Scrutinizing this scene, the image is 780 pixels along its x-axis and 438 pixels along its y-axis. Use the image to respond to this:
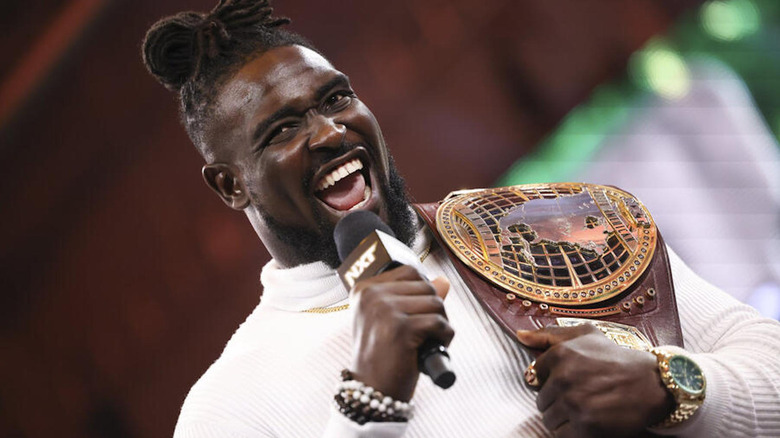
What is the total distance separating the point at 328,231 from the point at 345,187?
4.5 inches

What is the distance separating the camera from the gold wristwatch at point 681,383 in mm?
1336

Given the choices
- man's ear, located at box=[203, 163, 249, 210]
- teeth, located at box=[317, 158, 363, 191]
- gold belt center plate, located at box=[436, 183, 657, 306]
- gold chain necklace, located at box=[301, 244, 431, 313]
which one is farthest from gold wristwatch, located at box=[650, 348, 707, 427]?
man's ear, located at box=[203, 163, 249, 210]

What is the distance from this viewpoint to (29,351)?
2.55m

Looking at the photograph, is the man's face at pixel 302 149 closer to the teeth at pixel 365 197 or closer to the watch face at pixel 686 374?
the teeth at pixel 365 197

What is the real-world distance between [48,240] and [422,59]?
5.58 feet

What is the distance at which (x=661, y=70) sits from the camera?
3.69 meters

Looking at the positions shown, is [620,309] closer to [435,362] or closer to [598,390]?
[598,390]

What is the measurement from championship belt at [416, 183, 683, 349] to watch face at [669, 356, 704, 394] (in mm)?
124

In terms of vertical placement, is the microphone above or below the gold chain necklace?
above

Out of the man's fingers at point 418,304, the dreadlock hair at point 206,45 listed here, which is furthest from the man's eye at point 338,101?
the man's fingers at point 418,304

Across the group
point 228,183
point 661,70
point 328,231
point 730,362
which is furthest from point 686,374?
point 661,70

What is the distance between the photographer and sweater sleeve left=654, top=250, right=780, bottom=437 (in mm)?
1378

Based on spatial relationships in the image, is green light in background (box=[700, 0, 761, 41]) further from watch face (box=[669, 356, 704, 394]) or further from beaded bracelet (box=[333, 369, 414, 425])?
beaded bracelet (box=[333, 369, 414, 425])

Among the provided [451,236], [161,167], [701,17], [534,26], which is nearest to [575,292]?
[451,236]
